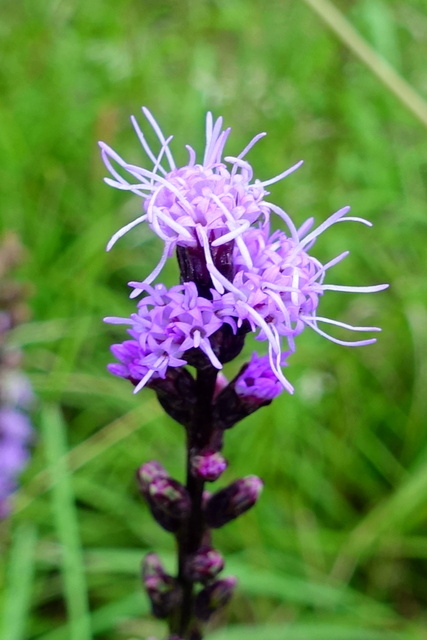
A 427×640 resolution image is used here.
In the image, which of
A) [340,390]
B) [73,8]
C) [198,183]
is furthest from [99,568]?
[73,8]

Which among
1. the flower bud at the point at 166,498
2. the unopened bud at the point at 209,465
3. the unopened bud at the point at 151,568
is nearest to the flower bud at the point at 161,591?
the unopened bud at the point at 151,568

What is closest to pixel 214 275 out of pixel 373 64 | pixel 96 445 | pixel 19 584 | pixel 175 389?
pixel 175 389

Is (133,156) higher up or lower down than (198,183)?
higher up

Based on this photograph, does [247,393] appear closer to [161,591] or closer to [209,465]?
[209,465]

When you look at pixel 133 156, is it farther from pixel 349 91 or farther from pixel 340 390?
pixel 340 390

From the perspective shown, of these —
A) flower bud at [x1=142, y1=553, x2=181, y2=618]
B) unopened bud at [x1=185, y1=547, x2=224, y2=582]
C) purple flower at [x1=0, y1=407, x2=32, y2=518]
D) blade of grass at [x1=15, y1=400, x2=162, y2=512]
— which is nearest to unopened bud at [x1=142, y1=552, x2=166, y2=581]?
flower bud at [x1=142, y1=553, x2=181, y2=618]

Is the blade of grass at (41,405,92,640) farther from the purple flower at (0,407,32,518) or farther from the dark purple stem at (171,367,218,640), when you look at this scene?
the dark purple stem at (171,367,218,640)
